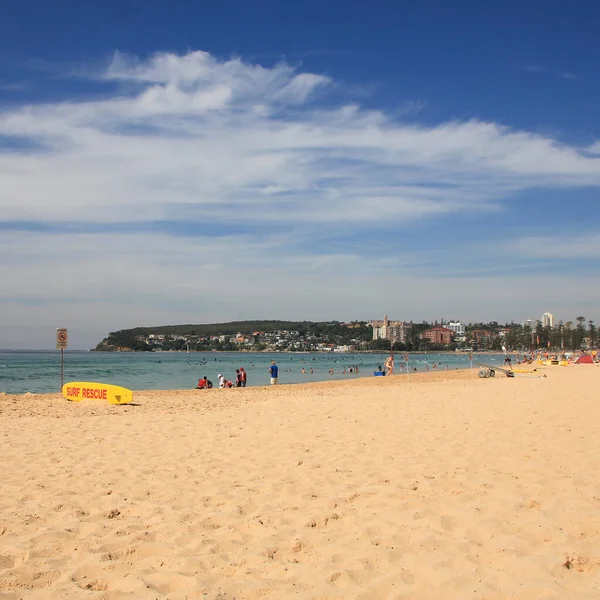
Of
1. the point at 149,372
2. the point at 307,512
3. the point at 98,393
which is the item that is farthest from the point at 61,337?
the point at 149,372

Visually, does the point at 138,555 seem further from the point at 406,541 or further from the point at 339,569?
the point at 406,541

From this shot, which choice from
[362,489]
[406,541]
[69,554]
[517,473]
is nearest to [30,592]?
[69,554]

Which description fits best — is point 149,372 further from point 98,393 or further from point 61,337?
point 98,393

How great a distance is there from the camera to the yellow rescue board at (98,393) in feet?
55.1

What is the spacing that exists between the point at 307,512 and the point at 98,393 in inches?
531

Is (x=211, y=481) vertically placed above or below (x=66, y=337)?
below

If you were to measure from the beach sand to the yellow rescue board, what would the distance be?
6.47 metres

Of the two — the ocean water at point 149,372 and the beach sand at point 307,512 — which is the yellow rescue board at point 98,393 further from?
the ocean water at point 149,372

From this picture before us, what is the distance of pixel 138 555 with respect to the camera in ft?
14.5

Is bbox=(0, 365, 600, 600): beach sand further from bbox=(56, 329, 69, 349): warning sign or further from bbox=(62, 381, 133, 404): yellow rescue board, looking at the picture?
bbox=(56, 329, 69, 349): warning sign

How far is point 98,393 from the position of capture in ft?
56.7

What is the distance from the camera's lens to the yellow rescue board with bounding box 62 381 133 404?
1680 cm

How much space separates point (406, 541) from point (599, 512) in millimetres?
1961

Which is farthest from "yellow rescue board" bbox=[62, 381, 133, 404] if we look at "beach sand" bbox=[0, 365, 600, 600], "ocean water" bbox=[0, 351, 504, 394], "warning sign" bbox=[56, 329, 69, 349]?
"ocean water" bbox=[0, 351, 504, 394]
